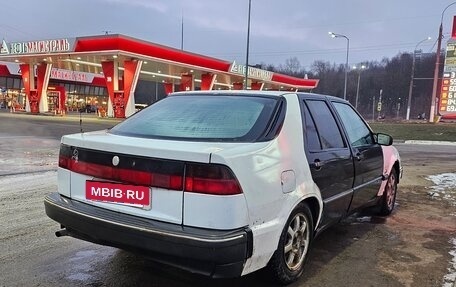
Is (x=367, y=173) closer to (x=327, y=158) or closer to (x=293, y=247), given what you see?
(x=327, y=158)

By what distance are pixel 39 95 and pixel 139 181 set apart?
3939cm

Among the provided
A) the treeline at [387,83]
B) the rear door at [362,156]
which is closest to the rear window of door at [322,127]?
the rear door at [362,156]

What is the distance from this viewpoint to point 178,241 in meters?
2.72

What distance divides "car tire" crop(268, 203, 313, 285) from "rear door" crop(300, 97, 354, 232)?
0.98 feet

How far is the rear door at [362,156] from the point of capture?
15.1ft

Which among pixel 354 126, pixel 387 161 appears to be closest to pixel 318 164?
pixel 354 126

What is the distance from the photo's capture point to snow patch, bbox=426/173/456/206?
7294 millimetres

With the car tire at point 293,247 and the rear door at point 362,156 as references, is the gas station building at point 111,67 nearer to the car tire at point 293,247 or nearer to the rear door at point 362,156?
the rear door at point 362,156

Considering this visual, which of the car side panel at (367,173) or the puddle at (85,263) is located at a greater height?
the car side panel at (367,173)

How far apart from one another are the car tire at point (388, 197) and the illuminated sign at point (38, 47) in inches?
1152

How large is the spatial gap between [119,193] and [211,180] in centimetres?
74

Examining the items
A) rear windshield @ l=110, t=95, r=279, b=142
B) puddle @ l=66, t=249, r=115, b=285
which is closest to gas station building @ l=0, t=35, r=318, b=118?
rear windshield @ l=110, t=95, r=279, b=142

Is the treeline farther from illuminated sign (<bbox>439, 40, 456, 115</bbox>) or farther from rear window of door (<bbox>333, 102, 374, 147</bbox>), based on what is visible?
rear window of door (<bbox>333, 102, 374, 147</bbox>)

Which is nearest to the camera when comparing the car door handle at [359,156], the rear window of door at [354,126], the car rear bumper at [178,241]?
the car rear bumper at [178,241]
